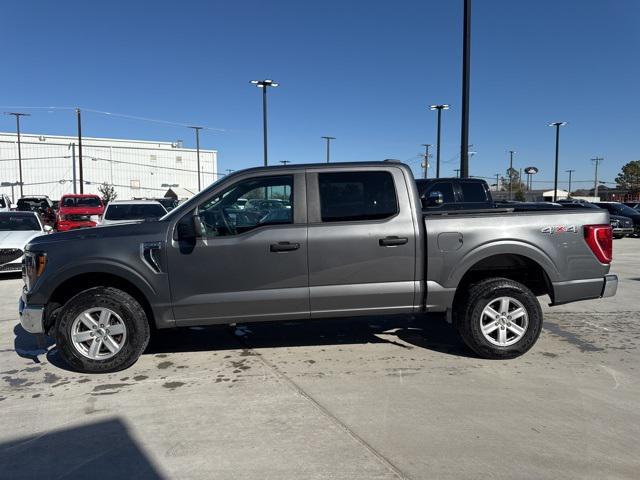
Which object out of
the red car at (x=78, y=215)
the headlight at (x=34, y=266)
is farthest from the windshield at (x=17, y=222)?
the headlight at (x=34, y=266)

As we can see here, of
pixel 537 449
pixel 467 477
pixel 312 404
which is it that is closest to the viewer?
pixel 467 477

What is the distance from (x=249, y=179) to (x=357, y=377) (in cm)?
216

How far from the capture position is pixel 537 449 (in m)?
3.33

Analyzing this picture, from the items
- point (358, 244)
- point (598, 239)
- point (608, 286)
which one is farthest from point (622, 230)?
point (358, 244)

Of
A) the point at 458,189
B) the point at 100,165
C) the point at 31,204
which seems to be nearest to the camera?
the point at 458,189

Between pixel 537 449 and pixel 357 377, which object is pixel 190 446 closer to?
pixel 357 377

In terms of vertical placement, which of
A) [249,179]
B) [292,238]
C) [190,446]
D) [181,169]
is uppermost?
[181,169]

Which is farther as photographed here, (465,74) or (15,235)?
(465,74)

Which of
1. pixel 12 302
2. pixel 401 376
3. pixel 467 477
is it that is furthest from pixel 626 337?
pixel 12 302

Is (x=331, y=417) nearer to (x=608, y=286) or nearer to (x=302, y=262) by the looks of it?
(x=302, y=262)

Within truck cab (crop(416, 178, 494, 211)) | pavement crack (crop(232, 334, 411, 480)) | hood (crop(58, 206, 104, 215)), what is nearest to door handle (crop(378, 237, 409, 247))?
pavement crack (crop(232, 334, 411, 480))

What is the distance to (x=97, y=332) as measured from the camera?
4777 millimetres

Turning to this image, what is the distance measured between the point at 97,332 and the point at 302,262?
6.74 feet

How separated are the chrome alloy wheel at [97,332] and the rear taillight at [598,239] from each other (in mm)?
4660
